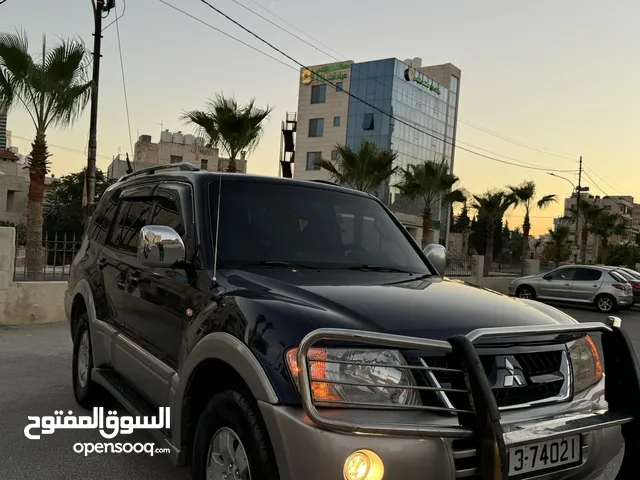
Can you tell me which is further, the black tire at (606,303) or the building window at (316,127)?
the building window at (316,127)

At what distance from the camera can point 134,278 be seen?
11.9ft

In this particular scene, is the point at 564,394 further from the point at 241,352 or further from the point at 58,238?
the point at 58,238

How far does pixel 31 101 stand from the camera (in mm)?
11844

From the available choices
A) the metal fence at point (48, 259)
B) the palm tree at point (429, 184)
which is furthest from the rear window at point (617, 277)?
the metal fence at point (48, 259)

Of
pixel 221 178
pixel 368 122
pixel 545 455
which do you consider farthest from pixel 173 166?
pixel 368 122

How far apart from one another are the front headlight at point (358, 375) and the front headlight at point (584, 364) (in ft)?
3.04

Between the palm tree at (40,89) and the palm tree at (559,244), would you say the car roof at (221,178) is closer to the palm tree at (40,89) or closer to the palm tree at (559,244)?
the palm tree at (40,89)

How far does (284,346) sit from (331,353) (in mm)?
194

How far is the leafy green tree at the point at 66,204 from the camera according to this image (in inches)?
1248

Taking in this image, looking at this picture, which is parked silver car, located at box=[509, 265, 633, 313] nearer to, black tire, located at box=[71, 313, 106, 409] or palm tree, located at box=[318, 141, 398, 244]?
palm tree, located at box=[318, 141, 398, 244]

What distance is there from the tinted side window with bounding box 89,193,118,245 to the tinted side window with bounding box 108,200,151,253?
0.57 feet

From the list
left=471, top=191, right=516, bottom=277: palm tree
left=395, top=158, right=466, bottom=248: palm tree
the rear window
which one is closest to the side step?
the rear window

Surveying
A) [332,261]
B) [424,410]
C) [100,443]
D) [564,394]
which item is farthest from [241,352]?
[100,443]

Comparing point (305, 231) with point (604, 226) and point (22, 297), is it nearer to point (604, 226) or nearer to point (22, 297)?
point (22, 297)
